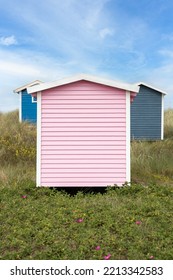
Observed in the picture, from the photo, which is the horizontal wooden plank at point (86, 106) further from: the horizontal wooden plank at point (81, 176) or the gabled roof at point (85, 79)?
the horizontal wooden plank at point (81, 176)

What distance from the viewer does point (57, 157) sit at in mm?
7184

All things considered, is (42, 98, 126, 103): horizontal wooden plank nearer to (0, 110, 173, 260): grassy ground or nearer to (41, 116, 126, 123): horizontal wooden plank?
(41, 116, 126, 123): horizontal wooden plank

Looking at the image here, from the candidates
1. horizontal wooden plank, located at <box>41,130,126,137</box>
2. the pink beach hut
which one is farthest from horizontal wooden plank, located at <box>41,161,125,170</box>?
horizontal wooden plank, located at <box>41,130,126,137</box>

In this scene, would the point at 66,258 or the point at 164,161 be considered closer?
the point at 66,258

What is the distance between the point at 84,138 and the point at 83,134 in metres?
0.10

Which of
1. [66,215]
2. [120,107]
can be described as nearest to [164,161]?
[120,107]

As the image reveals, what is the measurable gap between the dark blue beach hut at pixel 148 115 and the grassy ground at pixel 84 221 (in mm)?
12741

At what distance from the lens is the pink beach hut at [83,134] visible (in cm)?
718

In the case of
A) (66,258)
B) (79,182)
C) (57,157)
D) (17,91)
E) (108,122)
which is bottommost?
(66,258)

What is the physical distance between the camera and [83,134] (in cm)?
721

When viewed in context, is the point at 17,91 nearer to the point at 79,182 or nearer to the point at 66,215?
the point at 79,182

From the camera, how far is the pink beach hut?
7.18 m

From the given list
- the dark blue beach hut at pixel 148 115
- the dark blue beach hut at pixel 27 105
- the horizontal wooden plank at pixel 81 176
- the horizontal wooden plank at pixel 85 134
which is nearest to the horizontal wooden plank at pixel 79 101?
the horizontal wooden plank at pixel 85 134

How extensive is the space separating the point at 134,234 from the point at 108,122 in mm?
3250
